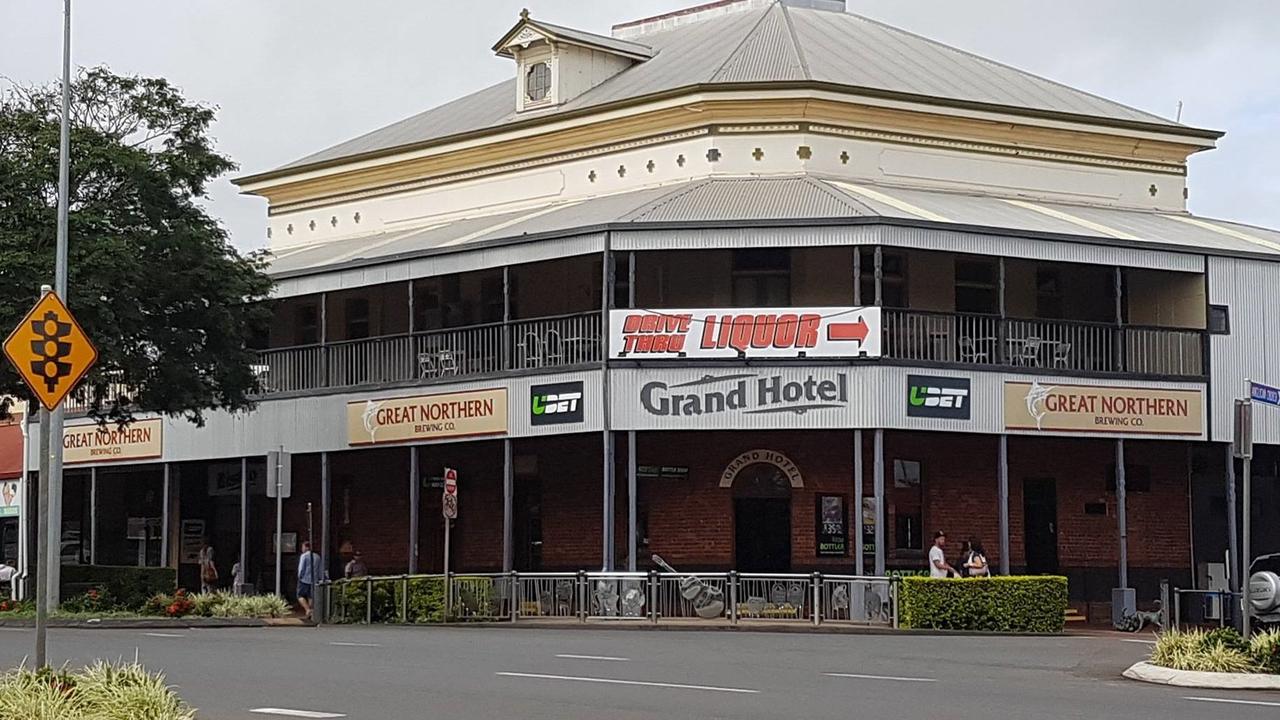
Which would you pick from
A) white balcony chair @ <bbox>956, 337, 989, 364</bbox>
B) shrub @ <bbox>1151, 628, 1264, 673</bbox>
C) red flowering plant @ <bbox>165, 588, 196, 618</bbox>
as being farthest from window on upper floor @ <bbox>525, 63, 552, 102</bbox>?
shrub @ <bbox>1151, 628, 1264, 673</bbox>

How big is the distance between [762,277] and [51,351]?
74.6 ft

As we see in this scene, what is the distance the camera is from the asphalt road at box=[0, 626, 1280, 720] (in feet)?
49.0

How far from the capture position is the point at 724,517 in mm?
35375

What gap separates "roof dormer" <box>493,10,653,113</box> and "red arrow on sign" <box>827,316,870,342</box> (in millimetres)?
11119

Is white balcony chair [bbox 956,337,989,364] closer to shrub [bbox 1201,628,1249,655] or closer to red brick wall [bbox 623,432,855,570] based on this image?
red brick wall [bbox 623,432,855,570]

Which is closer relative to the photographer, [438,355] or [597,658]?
[597,658]

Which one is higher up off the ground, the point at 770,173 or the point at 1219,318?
the point at 770,173

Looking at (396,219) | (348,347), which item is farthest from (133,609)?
(396,219)

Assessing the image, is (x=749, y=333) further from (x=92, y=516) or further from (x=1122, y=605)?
(x=92, y=516)

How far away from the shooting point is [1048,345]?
113 ft

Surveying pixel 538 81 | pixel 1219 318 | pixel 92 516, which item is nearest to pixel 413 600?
pixel 538 81

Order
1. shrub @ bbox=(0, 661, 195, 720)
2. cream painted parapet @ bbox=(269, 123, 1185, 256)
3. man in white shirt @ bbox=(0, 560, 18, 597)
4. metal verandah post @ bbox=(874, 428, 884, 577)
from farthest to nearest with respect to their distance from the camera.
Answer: man in white shirt @ bbox=(0, 560, 18, 597)
cream painted parapet @ bbox=(269, 123, 1185, 256)
metal verandah post @ bbox=(874, 428, 884, 577)
shrub @ bbox=(0, 661, 195, 720)

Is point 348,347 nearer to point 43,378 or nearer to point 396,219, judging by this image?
point 396,219

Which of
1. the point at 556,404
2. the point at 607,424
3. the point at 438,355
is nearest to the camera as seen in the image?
the point at 607,424
